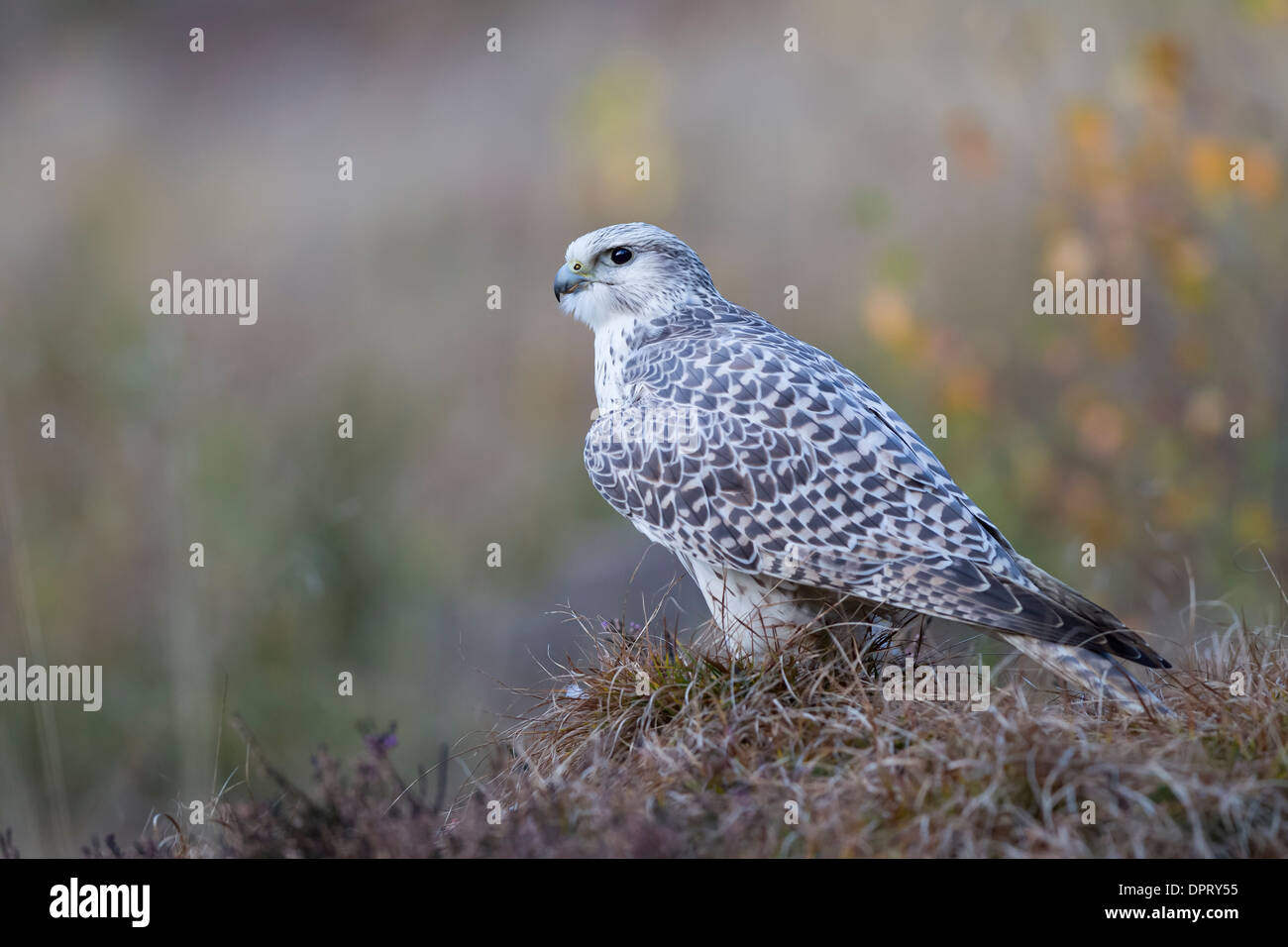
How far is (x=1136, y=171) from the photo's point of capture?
853cm

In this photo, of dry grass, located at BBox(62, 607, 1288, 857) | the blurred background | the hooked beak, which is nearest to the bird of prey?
dry grass, located at BBox(62, 607, 1288, 857)

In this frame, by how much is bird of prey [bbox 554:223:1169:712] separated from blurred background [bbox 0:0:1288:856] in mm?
1635

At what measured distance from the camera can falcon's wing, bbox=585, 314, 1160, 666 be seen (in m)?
3.82

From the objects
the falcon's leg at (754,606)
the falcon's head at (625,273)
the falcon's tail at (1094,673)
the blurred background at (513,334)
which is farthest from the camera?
the blurred background at (513,334)

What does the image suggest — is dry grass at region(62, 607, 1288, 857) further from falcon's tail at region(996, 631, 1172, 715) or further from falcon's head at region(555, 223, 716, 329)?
→ falcon's head at region(555, 223, 716, 329)

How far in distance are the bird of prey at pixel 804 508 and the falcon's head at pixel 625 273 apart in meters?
0.32

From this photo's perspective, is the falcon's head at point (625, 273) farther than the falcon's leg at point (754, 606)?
Yes

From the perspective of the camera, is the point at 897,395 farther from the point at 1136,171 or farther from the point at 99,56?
the point at 99,56

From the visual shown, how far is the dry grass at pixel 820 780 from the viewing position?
2.98 metres

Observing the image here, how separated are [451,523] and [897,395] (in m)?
3.99

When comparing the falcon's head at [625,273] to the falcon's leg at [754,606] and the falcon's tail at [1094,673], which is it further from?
the falcon's tail at [1094,673]

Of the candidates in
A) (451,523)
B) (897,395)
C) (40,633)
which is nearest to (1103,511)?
(897,395)

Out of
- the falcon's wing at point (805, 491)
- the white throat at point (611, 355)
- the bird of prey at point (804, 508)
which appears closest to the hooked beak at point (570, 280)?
the white throat at point (611, 355)

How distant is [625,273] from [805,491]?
1.52 m
